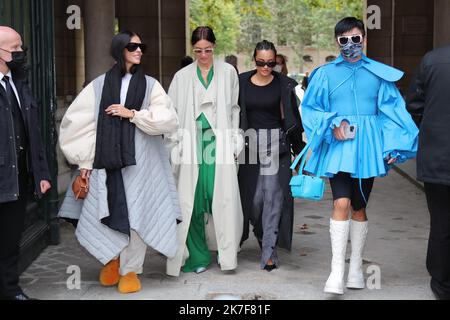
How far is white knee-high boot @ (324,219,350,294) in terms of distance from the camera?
→ 522 cm

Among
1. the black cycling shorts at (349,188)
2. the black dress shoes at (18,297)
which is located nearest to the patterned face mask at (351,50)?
the black cycling shorts at (349,188)

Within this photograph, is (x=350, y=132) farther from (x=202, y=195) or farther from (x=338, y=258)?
(x=202, y=195)

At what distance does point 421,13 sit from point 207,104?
16.2 m

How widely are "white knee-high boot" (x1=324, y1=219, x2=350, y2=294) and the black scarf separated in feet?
4.79

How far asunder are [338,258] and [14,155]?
2.30 metres

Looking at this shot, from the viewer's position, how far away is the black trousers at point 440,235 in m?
5.05

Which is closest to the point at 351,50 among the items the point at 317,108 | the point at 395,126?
the point at 317,108

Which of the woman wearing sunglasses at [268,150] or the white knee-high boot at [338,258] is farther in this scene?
the woman wearing sunglasses at [268,150]

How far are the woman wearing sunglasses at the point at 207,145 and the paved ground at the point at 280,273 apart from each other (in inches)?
10.2

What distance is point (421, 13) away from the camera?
67.7ft

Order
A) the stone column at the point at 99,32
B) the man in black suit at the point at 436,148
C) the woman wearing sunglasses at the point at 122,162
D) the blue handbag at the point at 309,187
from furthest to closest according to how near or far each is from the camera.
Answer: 1. the stone column at the point at 99,32
2. the woman wearing sunglasses at the point at 122,162
3. the blue handbag at the point at 309,187
4. the man in black suit at the point at 436,148

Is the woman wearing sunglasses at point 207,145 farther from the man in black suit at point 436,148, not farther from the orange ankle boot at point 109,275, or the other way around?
the man in black suit at point 436,148
